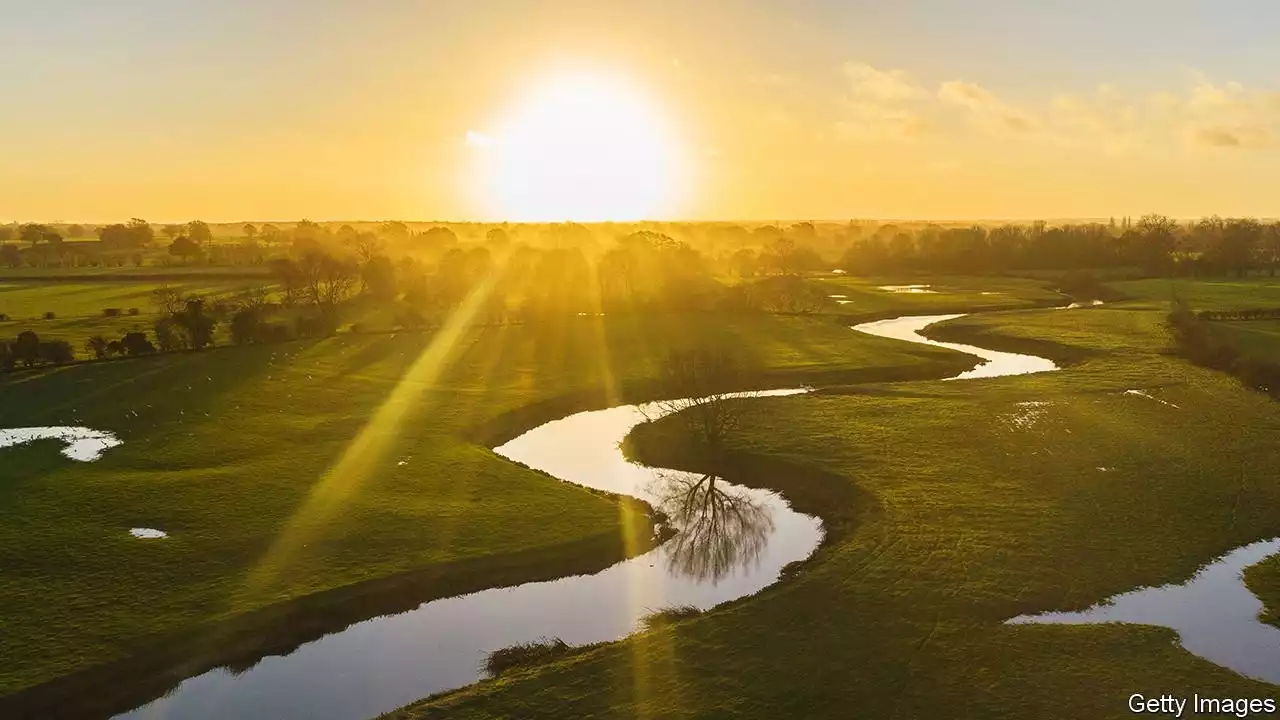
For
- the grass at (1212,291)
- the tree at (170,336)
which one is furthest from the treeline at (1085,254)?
the tree at (170,336)

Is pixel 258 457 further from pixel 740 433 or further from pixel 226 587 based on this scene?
pixel 740 433

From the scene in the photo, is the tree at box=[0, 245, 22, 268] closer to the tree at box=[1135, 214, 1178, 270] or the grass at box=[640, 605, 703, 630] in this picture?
the grass at box=[640, 605, 703, 630]

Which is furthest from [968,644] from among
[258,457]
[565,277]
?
[565,277]

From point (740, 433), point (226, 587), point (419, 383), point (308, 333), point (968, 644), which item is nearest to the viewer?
point (968, 644)

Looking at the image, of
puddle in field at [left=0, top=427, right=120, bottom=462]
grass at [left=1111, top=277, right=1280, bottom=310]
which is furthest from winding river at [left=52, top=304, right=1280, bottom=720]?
grass at [left=1111, top=277, right=1280, bottom=310]

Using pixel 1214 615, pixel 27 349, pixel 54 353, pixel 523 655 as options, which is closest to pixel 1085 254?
pixel 1214 615

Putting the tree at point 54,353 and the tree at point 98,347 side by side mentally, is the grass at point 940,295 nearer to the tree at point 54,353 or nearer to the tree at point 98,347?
the tree at point 98,347
